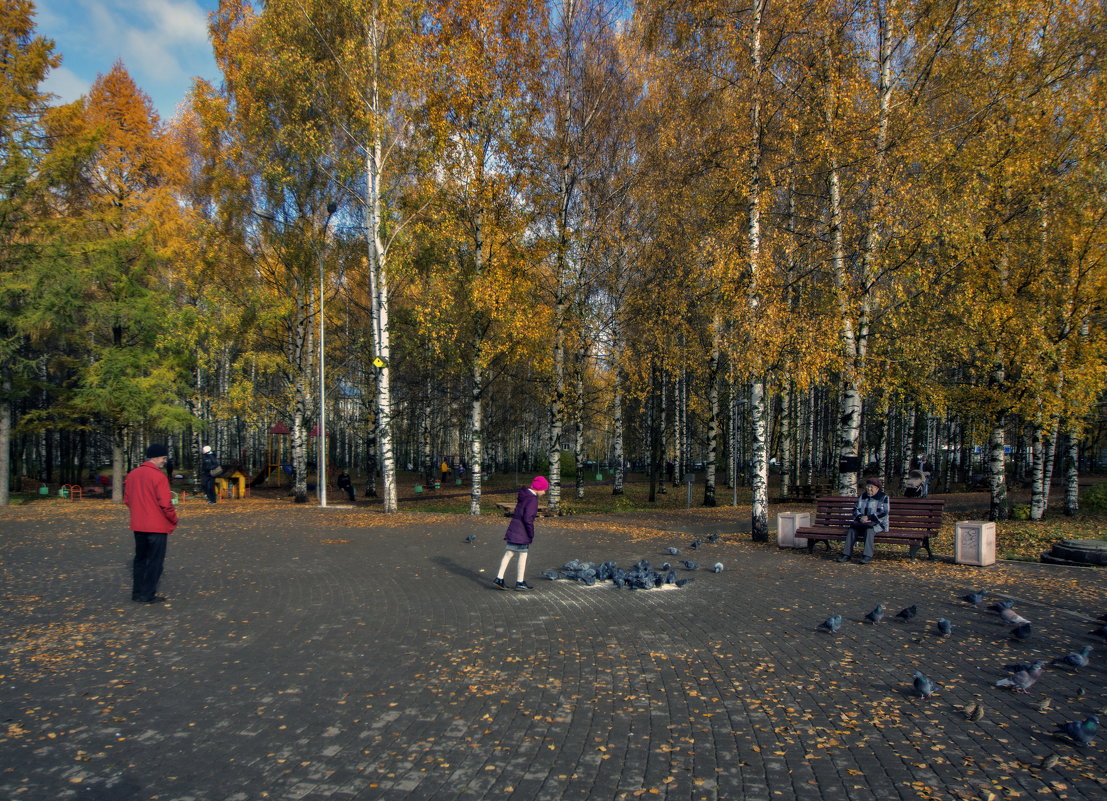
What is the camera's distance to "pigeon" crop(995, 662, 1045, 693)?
209 inches

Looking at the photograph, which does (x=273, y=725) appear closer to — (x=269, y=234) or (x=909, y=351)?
(x=909, y=351)

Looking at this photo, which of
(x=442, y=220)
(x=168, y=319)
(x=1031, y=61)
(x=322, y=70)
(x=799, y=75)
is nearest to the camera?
(x=799, y=75)

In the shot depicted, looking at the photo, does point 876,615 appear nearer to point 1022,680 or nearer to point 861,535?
point 1022,680

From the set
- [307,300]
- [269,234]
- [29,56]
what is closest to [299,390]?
[307,300]

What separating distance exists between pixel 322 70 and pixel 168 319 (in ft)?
34.0

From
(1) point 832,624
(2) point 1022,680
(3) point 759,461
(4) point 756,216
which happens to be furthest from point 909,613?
(4) point 756,216

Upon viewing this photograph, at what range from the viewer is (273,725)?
191 inches

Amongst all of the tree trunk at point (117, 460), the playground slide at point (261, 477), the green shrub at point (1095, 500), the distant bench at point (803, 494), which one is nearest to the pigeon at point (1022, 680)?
the green shrub at point (1095, 500)

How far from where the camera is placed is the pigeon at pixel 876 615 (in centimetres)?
740

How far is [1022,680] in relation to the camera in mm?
5301

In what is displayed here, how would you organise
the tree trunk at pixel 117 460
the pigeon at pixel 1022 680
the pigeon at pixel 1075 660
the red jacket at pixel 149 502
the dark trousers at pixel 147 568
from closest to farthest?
the pigeon at pixel 1022 680 < the pigeon at pixel 1075 660 < the red jacket at pixel 149 502 < the dark trousers at pixel 147 568 < the tree trunk at pixel 117 460

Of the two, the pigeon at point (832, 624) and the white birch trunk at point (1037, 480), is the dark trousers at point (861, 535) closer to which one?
the pigeon at point (832, 624)

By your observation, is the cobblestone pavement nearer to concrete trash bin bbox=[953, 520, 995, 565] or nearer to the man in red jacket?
concrete trash bin bbox=[953, 520, 995, 565]

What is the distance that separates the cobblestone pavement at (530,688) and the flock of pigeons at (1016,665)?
0.10 meters
